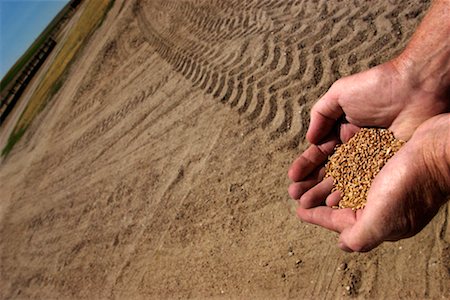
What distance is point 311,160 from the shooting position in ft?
12.4

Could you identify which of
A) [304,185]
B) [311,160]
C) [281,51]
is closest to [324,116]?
[311,160]

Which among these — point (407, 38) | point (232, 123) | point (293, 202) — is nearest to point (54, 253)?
point (232, 123)

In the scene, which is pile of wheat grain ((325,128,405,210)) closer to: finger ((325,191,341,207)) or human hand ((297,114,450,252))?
finger ((325,191,341,207))

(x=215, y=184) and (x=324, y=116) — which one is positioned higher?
(x=324, y=116)

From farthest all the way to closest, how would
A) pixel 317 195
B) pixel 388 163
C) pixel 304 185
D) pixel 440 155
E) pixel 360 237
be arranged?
1. pixel 304 185
2. pixel 317 195
3. pixel 388 163
4. pixel 360 237
5. pixel 440 155

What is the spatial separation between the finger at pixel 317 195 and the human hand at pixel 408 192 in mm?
689

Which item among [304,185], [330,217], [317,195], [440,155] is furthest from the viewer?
[304,185]

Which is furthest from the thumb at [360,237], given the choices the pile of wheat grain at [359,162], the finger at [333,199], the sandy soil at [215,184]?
the sandy soil at [215,184]

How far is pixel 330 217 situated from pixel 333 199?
25 centimetres

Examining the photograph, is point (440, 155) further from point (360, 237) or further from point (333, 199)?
point (333, 199)

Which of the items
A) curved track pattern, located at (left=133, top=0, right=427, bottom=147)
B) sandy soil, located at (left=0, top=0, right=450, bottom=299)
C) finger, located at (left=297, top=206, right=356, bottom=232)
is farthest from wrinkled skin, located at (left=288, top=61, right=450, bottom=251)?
curved track pattern, located at (left=133, top=0, right=427, bottom=147)

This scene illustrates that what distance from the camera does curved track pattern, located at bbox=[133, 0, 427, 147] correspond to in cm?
499

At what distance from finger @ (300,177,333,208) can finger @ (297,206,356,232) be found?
0.06 meters

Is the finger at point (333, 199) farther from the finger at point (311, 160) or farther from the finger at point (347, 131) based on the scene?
the finger at point (347, 131)
